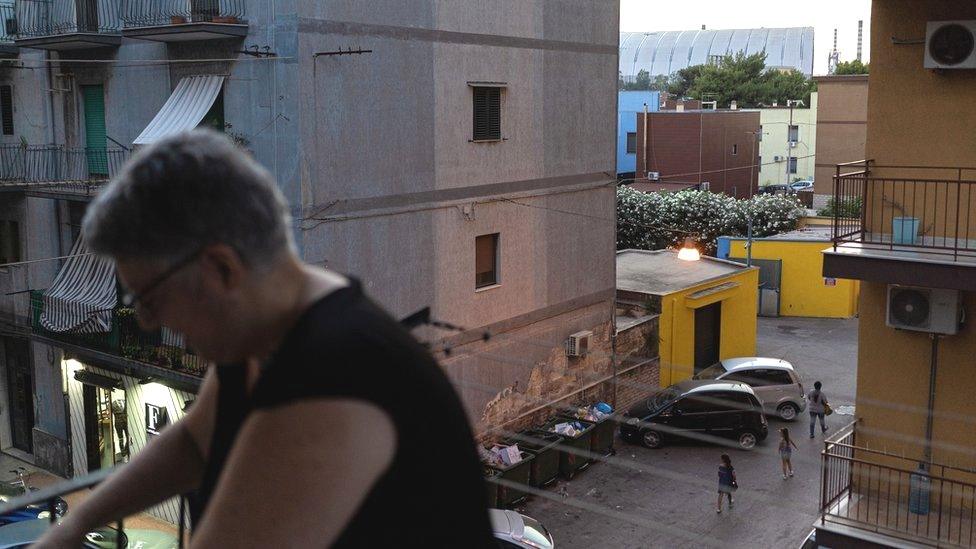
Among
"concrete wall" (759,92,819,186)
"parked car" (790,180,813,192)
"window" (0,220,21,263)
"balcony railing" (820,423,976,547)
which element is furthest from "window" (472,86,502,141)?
"concrete wall" (759,92,819,186)

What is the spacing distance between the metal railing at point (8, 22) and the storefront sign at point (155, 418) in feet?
24.4

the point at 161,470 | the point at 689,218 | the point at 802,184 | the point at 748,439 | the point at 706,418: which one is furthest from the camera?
the point at 802,184

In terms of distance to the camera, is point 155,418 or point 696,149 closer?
point 155,418

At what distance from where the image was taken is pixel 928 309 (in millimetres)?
10242

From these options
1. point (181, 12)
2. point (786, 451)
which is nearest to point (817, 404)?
point (786, 451)

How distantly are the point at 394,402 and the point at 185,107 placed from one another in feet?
47.5

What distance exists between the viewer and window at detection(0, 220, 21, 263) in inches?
746

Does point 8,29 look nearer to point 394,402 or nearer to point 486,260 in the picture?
point 486,260

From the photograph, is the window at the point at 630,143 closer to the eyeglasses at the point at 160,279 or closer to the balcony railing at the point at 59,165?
the balcony railing at the point at 59,165

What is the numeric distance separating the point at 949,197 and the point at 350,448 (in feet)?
34.9

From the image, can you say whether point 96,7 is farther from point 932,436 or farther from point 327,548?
point 327,548

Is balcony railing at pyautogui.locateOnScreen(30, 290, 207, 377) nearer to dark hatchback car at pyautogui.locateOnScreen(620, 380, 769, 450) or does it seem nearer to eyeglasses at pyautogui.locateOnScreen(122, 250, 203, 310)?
dark hatchback car at pyautogui.locateOnScreen(620, 380, 769, 450)

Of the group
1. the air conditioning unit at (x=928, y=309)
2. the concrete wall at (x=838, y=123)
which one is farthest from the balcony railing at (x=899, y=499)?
the concrete wall at (x=838, y=123)

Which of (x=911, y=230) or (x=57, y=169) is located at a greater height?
(x=57, y=169)
